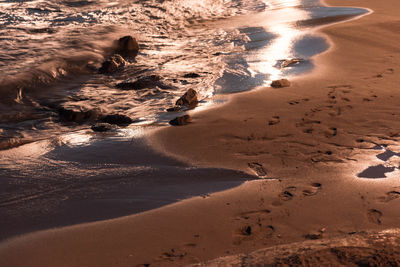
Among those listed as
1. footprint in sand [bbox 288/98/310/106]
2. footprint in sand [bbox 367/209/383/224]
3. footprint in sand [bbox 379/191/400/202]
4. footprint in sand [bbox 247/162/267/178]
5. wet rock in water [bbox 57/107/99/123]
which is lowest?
wet rock in water [bbox 57/107/99/123]

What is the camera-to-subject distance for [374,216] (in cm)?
304

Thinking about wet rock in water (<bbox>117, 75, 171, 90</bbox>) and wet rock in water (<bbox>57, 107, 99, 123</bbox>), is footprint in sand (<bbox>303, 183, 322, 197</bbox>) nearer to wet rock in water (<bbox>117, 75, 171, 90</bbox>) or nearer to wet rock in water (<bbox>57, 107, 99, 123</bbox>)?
wet rock in water (<bbox>57, 107, 99, 123</bbox>)

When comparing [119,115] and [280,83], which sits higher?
[280,83]

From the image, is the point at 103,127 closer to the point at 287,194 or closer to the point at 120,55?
the point at 287,194

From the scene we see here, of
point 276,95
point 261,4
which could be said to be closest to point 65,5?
point 261,4

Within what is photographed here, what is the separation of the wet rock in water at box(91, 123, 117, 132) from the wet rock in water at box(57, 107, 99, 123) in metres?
0.58

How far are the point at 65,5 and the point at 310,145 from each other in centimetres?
1081

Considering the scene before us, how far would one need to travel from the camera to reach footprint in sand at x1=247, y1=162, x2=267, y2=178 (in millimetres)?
3814

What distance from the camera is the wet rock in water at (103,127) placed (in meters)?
5.10

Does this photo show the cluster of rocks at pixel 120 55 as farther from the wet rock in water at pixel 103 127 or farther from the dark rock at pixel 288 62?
the wet rock in water at pixel 103 127

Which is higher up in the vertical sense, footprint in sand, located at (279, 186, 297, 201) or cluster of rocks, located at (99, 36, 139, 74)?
cluster of rocks, located at (99, 36, 139, 74)

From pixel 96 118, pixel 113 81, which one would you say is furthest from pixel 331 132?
pixel 113 81

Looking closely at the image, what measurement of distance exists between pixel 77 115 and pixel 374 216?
12.5 ft

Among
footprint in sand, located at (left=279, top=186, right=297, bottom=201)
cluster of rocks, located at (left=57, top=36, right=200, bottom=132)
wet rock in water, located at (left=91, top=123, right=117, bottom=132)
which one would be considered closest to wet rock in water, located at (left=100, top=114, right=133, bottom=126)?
cluster of rocks, located at (left=57, top=36, right=200, bottom=132)
